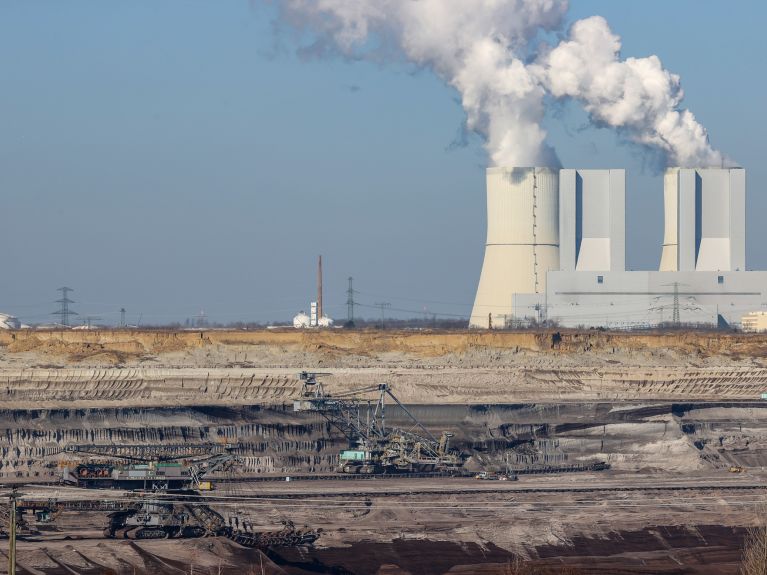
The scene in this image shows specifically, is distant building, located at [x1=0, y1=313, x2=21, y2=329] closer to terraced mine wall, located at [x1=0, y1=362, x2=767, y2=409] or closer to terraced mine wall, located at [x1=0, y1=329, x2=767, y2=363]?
terraced mine wall, located at [x1=0, y1=329, x2=767, y2=363]

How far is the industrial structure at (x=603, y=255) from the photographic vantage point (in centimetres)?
6125

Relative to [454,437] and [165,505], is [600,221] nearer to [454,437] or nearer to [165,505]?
[454,437]

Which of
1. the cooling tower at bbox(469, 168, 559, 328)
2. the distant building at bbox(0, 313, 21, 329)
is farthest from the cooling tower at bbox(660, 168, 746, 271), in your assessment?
the distant building at bbox(0, 313, 21, 329)

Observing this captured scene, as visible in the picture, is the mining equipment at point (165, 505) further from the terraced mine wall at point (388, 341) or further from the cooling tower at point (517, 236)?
the cooling tower at point (517, 236)

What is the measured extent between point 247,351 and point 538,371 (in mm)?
10418

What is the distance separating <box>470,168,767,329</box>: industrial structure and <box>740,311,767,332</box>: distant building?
14.3 inches

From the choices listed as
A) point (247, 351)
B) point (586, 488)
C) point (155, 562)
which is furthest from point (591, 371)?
point (155, 562)

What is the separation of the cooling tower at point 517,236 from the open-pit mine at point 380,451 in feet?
16.2

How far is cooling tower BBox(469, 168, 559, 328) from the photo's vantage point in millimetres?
60875

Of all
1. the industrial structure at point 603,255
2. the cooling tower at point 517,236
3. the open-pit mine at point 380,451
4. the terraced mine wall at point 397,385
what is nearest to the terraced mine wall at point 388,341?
the open-pit mine at point 380,451

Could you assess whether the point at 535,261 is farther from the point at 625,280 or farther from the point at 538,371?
the point at 538,371

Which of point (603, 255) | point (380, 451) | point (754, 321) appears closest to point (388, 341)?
point (603, 255)

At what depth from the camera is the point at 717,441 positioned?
134 feet

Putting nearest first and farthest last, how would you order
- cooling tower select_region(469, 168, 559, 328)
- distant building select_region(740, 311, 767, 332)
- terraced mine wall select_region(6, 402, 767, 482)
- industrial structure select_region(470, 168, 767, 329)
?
terraced mine wall select_region(6, 402, 767, 482)
cooling tower select_region(469, 168, 559, 328)
industrial structure select_region(470, 168, 767, 329)
distant building select_region(740, 311, 767, 332)
